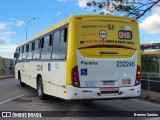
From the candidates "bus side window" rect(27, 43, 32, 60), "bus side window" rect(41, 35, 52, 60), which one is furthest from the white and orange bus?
"bus side window" rect(27, 43, 32, 60)

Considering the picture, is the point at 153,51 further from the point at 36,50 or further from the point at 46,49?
the point at 46,49

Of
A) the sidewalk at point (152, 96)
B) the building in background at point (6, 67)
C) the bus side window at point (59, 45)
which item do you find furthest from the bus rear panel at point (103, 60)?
the building in background at point (6, 67)

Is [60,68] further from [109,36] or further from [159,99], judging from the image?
[159,99]

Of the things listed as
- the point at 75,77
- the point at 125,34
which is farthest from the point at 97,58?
the point at 125,34

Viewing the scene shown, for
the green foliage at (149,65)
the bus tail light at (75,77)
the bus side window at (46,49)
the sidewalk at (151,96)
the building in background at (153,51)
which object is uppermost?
the building in background at (153,51)

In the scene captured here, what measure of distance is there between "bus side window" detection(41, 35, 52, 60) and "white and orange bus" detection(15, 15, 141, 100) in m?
1.40

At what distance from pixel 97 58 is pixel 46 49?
368 centimetres

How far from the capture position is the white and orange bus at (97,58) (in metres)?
11.1

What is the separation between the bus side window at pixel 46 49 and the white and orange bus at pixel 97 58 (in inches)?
55.3

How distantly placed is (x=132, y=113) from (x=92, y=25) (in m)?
3.16

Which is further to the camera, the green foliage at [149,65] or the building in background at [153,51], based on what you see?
the building in background at [153,51]

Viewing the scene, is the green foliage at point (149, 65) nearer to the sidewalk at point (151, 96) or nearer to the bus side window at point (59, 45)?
the sidewalk at point (151, 96)

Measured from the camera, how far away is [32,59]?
1773 cm

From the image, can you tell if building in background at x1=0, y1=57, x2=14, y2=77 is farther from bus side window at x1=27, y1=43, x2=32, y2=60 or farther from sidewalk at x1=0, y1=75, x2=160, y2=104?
sidewalk at x1=0, y1=75, x2=160, y2=104
